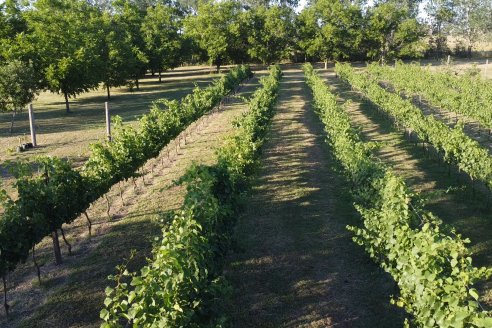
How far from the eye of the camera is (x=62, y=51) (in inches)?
1089

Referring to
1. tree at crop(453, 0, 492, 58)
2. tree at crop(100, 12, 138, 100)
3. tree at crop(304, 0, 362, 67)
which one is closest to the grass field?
tree at crop(100, 12, 138, 100)

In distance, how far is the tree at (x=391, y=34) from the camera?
174 feet

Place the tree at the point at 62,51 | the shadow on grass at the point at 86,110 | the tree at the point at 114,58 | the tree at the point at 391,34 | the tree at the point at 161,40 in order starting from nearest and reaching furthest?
the shadow on grass at the point at 86,110 < the tree at the point at 62,51 < the tree at the point at 114,58 < the tree at the point at 161,40 < the tree at the point at 391,34

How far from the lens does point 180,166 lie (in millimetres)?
15414

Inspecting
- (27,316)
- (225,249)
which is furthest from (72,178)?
(225,249)

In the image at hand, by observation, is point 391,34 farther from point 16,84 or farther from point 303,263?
point 303,263

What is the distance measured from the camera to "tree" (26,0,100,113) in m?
26.8

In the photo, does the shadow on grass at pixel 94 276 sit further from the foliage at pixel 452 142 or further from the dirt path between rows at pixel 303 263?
the foliage at pixel 452 142

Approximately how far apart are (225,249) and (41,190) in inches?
156

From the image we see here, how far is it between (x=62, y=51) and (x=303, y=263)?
82.2ft

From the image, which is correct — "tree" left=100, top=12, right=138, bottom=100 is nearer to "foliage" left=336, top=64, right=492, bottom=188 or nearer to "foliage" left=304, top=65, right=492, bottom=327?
"foliage" left=336, top=64, right=492, bottom=188

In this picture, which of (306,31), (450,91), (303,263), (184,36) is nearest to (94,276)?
(303,263)

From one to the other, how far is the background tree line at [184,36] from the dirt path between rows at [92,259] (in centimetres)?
1395

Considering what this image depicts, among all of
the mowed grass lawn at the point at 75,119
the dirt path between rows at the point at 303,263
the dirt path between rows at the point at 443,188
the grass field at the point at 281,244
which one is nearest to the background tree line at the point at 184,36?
the mowed grass lawn at the point at 75,119
